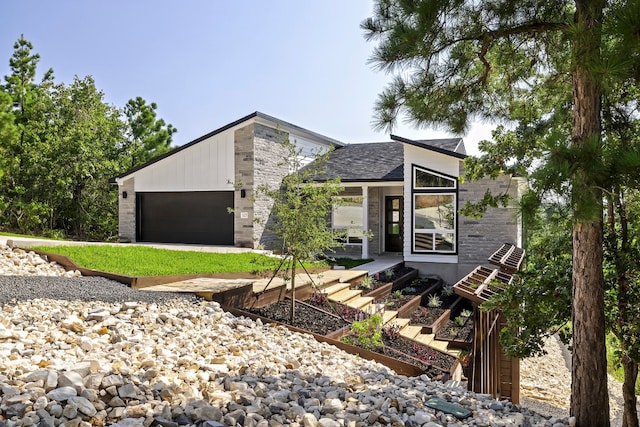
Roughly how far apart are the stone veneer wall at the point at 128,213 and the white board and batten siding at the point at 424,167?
840cm

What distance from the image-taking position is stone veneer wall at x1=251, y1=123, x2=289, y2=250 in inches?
532

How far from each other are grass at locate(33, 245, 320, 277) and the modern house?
7.46ft

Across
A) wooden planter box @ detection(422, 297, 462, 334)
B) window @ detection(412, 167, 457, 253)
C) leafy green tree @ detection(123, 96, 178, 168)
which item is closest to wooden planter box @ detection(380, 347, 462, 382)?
wooden planter box @ detection(422, 297, 462, 334)

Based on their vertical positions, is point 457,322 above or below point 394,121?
below

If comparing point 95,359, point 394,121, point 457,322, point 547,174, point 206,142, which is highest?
point 206,142

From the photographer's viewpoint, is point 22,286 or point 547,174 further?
point 22,286

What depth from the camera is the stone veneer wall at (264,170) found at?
13.5 m

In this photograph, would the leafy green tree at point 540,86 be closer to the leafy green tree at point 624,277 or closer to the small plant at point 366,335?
the leafy green tree at point 624,277

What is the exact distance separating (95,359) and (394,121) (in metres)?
3.28

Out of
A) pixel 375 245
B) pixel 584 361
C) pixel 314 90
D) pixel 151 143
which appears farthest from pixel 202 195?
pixel 584 361

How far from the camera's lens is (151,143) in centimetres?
2272

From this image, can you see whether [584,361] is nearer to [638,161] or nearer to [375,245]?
[638,161]

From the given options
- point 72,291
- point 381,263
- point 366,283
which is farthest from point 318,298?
point 381,263

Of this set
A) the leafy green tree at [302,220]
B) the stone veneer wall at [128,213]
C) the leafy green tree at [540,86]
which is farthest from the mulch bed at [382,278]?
the stone veneer wall at [128,213]
